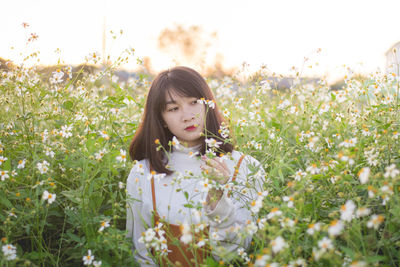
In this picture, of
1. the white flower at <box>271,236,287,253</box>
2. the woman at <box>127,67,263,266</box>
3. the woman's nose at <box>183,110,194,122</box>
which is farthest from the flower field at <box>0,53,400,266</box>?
the woman's nose at <box>183,110,194,122</box>

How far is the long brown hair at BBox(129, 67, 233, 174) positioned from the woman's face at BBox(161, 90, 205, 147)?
31mm

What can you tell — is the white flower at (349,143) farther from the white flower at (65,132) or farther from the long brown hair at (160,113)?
the white flower at (65,132)

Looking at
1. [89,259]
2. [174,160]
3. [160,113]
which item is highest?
[160,113]

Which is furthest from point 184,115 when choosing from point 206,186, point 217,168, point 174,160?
point 206,186

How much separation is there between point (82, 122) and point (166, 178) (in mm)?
640

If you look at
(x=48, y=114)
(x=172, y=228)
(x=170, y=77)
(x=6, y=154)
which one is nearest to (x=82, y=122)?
(x=48, y=114)

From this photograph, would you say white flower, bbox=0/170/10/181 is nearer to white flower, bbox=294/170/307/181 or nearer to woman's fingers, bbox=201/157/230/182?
woman's fingers, bbox=201/157/230/182

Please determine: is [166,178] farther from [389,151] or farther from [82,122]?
[389,151]

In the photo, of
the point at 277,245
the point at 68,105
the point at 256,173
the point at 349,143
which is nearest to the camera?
the point at 277,245

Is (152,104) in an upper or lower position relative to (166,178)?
upper

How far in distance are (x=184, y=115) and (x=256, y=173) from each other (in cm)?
53

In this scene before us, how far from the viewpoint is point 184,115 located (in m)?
1.73

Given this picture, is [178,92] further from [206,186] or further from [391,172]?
[391,172]

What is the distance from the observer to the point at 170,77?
5.95ft
